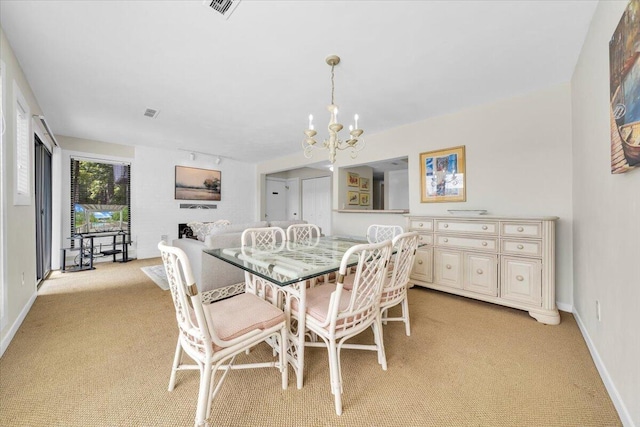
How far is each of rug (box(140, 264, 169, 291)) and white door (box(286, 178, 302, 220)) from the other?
13.0ft

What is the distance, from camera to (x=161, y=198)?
5352 millimetres

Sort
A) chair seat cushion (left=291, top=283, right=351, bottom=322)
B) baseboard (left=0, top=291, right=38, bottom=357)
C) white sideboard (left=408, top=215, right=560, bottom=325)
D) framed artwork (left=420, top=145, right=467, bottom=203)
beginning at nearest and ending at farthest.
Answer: chair seat cushion (left=291, top=283, right=351, bottom=322) < baseboard (left=0, top=291, right=38, bottom=357) < white sideboard (left=408, top=215, right=560, bottom=325) < framed artwork (left=420, top=145, right=467, bottom=203)

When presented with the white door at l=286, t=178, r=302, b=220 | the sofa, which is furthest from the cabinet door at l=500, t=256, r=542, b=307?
the white door at l=286, t=178, r=302, b=220

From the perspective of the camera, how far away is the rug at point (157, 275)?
3344 mm

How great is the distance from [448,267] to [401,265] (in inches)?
59.1

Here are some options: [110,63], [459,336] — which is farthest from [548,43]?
[110,63]

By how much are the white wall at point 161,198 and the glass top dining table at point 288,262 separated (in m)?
4.37

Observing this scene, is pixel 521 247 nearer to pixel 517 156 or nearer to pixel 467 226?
pixel 467 226

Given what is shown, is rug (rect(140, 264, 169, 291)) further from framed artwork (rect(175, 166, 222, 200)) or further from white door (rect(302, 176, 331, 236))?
white door (rect(302, 176, 331, 236))

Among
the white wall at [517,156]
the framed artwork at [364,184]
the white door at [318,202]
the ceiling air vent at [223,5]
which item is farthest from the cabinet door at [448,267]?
the white door at [318,202]

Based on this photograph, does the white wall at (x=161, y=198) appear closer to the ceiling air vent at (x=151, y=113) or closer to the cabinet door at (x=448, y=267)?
the ceiling air vent at (x=151, y=113)

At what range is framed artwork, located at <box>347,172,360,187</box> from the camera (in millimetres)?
4984

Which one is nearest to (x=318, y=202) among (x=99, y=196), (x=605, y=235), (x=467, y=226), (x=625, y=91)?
(x=467, y=226)

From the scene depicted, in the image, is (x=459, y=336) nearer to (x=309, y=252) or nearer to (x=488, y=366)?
(x=488, y=366)
